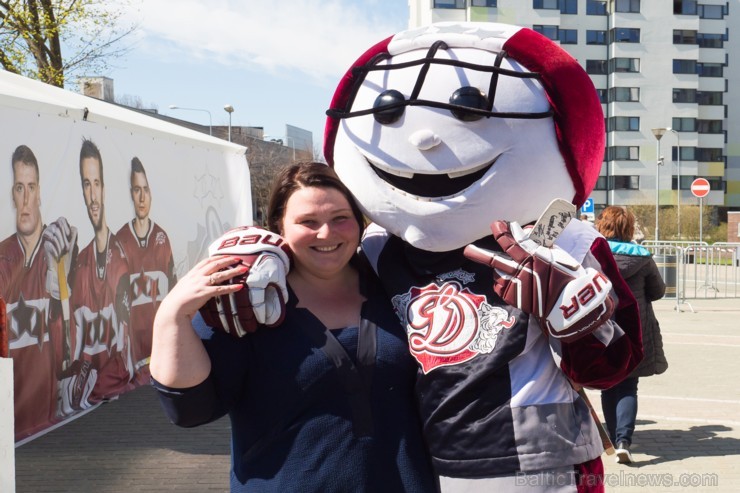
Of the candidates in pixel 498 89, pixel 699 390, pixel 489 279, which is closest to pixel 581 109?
pixel 498 89

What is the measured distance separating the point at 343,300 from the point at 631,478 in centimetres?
349

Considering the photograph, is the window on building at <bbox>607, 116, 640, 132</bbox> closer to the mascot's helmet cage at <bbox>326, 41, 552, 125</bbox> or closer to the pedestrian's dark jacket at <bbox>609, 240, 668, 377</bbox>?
the pedestrian's dark jacket at <bbox>609, 240, 668, 377</bbox>

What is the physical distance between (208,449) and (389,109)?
413cm

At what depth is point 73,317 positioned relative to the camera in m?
5.72

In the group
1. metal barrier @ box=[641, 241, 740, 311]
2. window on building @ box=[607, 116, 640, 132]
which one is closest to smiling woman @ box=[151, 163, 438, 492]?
metal barrier @ box=[641, 241, 740, 311]

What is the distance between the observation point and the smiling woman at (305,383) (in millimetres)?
1939

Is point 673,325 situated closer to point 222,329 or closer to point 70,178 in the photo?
point 70,178

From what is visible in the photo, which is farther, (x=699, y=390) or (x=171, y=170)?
(x=171, y=170)

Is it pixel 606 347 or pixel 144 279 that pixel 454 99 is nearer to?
pixel 606 347

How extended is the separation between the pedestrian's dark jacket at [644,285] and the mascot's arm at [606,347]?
3.38 m

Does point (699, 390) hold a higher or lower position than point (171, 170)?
lower

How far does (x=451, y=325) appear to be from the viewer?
2.01 m

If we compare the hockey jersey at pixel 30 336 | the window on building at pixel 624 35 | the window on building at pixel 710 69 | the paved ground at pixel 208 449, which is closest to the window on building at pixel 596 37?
the window on building at pixel 624 35

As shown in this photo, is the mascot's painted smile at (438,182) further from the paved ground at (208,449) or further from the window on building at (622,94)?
the window on building at (622,94)
